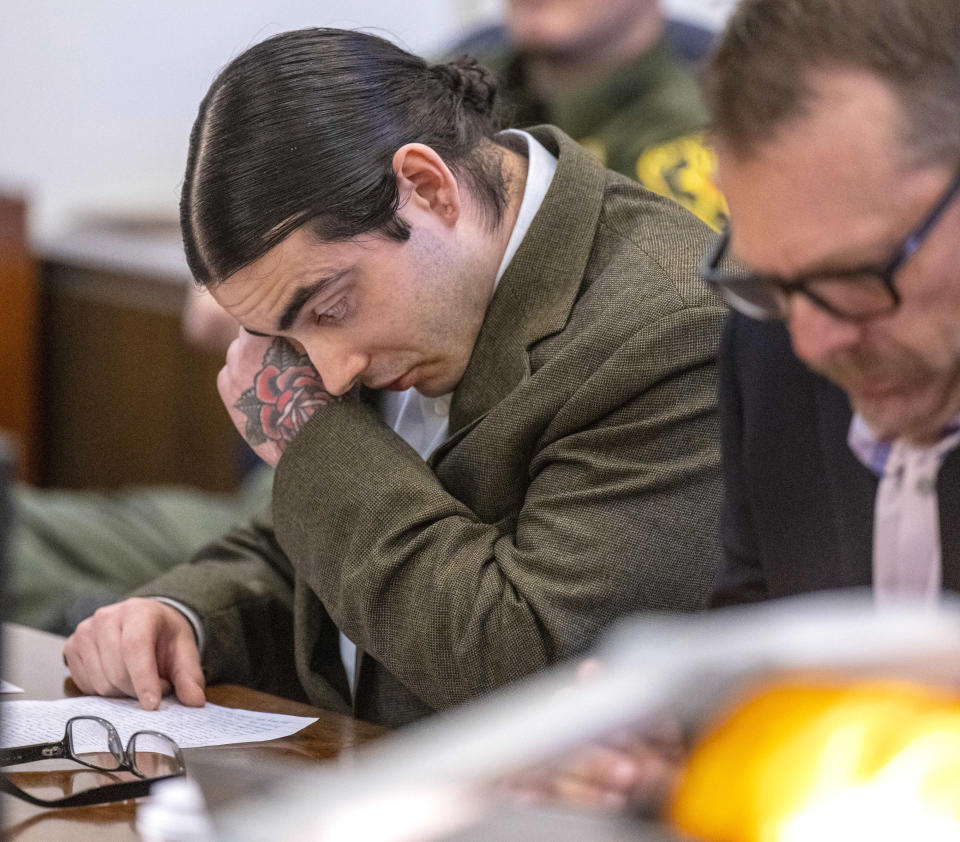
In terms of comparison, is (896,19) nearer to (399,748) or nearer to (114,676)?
(399,748)

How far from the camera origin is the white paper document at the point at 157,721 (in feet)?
3.96

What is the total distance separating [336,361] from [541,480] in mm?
236

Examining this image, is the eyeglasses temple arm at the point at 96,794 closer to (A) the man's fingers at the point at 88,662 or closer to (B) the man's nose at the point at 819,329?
(A) the man's fingers at the point at 88,662

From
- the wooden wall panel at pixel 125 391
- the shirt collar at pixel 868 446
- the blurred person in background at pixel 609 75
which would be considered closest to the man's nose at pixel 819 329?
the shirt collar at pixel 868 446

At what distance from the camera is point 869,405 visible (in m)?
0.91

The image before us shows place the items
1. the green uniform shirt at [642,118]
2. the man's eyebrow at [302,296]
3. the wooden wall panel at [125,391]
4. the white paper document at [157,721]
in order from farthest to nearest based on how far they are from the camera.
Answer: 1. the wooden wall panel at [125,391]
2. the green uniform shirt at [642,118]
3. the man's eyebrow at [302,296]
4. the white paper document at [157,721]

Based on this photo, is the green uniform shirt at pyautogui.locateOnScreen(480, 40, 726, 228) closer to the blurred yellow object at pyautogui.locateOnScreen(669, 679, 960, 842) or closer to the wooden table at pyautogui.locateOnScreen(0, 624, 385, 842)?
the wooden table at pyautogui.locateOnScreen(0, 624, 385, 842)

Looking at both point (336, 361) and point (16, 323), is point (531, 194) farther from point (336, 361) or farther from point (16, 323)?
point (16, 323)

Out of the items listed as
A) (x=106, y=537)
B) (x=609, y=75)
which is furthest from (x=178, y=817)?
(x=609, y=75)

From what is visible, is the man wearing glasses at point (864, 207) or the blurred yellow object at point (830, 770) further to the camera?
the man wearing glasses at point (864, 207)

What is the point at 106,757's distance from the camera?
1.13 m

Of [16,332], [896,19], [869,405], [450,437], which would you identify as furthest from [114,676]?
[16,332]

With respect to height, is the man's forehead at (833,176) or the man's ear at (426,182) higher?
the man's forehead at (833,176)

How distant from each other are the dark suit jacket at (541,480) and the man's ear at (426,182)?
0.09 meters
